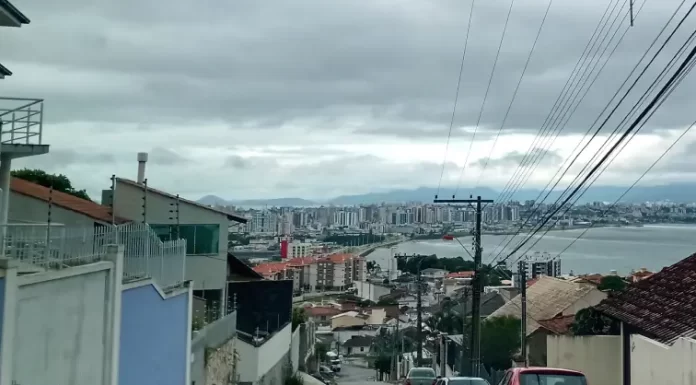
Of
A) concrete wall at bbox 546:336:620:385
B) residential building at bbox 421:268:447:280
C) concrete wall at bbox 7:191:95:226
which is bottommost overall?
concrete wall at bbox 546:336:620:385

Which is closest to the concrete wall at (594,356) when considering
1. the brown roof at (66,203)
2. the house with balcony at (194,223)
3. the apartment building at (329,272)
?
the house with balcony at (194,223)

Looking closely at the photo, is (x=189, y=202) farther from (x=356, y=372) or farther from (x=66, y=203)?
(x=356, y=372)

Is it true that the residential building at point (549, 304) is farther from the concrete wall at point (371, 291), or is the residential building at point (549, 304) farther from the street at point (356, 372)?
the concrete wall at point (371, 291)

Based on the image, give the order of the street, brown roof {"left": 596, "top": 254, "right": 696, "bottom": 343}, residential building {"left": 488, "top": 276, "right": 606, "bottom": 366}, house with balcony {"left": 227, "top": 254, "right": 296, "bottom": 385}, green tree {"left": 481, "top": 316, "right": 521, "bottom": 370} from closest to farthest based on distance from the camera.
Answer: brown roof {"left": 596, "top": 254, "right": 696, "bottom": 343} < residential building {"left": 488, "top": 276, "right": 606, "bottom": 366} < house with balcony {"left": 227, "top": 254, "right": 296, "bottom": 385} < green tree {"left": 481, "top": 316, "right": 521, "bottom": 370} < the street

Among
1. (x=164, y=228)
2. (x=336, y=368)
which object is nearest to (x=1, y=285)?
(x=164, y=228)

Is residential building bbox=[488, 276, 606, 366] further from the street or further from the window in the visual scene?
the street

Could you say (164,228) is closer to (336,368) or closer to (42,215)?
(42,215)

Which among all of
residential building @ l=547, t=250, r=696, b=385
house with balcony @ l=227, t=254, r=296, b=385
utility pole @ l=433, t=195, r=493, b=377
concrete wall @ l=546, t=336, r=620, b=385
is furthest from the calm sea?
residential building @ l=547, t=250, r=696, b=385
